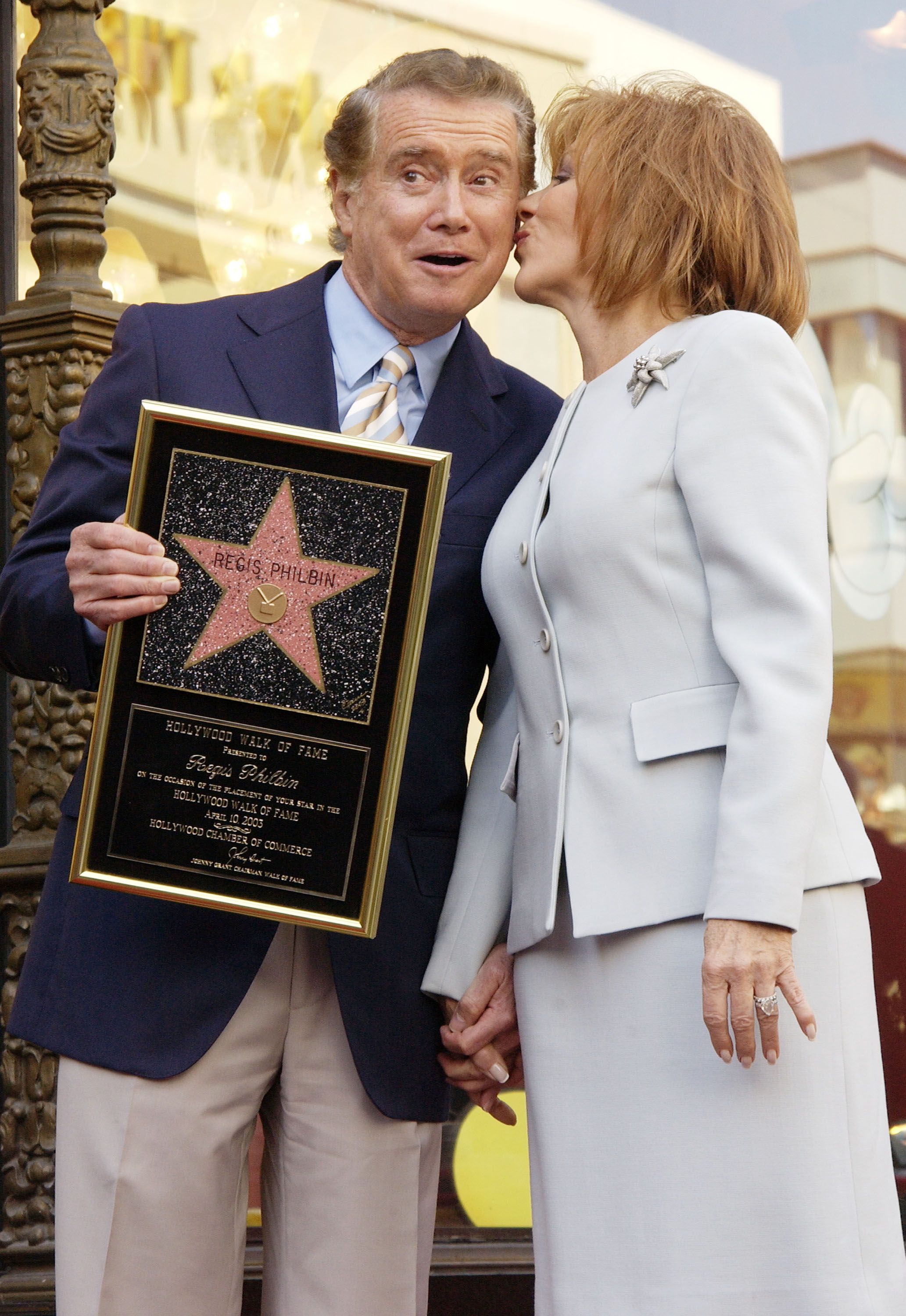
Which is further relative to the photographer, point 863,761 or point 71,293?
point 863,761

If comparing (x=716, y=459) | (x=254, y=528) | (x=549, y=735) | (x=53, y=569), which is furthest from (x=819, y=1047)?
(x=53, y=569)

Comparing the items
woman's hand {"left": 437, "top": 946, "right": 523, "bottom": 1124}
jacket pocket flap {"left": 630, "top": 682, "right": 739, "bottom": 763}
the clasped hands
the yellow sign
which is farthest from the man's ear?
the yellow sign

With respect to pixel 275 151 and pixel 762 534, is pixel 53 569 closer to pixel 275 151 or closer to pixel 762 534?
pixel 762 534

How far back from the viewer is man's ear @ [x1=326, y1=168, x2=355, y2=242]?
252 cm

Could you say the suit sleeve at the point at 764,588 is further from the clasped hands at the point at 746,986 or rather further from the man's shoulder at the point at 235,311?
the man's shoulder at the point at 235,311

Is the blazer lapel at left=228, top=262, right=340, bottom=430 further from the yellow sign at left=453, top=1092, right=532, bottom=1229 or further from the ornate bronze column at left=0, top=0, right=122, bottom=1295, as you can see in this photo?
the yellow sign at left=453, top=1092, right=532, bottom=1229

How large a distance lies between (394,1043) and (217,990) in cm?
27

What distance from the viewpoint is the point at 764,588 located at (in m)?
1.79

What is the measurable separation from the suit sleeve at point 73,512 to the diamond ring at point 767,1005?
1028 millimetres

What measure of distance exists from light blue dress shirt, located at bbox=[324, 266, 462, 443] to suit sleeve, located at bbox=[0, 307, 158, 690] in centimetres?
31

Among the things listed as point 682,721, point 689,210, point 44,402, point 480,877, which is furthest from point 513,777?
point 44,402

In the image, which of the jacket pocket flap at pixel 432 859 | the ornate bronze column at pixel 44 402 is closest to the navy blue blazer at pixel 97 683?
the jacket pocket flap at pixel 432 859

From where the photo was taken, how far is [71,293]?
3043mm

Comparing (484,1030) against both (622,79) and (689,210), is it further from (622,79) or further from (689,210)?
(622,79)
